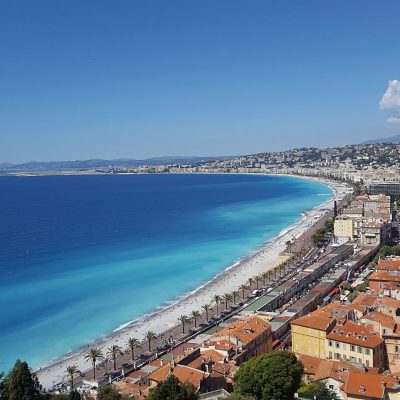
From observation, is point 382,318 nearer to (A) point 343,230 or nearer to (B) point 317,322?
(B) point 317,322

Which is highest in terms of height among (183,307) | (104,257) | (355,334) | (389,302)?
(389,302)

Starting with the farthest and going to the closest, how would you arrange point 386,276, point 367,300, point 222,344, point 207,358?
point 386,276, point 367,300, point 222,344, point 207,358

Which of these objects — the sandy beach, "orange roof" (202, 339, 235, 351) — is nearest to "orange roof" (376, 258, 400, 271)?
the sandy beach

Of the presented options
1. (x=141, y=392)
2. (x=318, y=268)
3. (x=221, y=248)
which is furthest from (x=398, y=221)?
(x=141, y=392)

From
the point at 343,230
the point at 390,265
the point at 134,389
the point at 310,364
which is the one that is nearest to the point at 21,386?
the point at 134,389

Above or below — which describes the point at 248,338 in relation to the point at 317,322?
below

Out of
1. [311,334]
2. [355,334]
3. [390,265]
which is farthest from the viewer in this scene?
[390,265]

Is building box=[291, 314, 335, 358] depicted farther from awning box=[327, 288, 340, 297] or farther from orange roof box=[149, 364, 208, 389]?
awning box=[327, 288, 340, 297]
